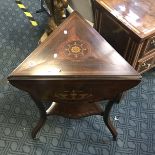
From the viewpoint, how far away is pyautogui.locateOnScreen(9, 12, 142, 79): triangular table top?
49.1 inches

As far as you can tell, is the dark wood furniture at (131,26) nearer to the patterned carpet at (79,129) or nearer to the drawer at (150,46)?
the drawer at (150,46)

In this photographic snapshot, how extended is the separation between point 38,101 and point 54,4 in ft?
2.68

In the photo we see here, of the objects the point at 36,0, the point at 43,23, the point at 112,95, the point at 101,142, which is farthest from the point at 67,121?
the point at 36,0

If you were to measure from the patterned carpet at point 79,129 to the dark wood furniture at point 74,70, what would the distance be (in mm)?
329

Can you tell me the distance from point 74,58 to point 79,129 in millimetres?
595

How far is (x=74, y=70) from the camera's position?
126 cm

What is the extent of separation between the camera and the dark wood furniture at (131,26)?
1.50m

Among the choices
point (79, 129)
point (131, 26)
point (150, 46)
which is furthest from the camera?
point (79, 129)

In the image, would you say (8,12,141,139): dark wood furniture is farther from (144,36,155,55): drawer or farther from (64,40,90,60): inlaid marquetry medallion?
(144,36,155,55): drawer

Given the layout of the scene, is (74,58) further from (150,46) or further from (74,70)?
(150,46)

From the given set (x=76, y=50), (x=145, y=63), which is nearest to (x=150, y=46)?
(x=145, y=63)

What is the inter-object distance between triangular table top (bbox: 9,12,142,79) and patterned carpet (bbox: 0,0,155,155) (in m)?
0.59

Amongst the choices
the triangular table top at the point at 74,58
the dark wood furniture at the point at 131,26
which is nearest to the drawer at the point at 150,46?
the dark wood furniture at the point at 131,26

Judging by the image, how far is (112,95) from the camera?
133 cm
